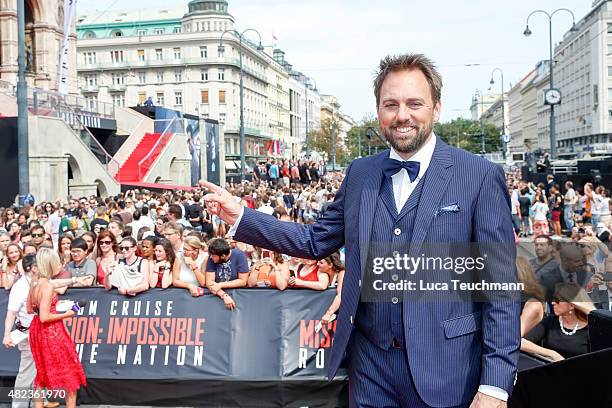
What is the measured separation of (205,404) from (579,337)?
11.9 ft

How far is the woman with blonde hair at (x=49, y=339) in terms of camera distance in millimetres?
6520

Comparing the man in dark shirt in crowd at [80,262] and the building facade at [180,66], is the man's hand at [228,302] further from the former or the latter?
the building facade at [180,66]

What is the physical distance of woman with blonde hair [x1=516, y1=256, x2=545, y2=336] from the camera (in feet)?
18.3

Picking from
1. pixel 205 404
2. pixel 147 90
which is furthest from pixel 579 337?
pixel 147 90

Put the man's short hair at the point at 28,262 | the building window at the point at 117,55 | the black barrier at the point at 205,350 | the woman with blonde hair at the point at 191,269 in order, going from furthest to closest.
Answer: the building window at the point at 117,55
the woman with blonde hair at the point at 191,269
the man's short hair at the point at 28,262
the black barrier at the point at 205,350

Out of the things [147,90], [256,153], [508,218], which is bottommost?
[508,218]

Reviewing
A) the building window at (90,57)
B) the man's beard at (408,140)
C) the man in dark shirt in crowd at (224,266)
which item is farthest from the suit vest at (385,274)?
the building window at (90,57)

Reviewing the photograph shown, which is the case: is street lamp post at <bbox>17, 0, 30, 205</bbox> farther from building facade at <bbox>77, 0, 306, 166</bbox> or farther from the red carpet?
building facade at <bbox>77, 0, 306, 166</bbox>

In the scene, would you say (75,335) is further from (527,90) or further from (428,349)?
(527,90)

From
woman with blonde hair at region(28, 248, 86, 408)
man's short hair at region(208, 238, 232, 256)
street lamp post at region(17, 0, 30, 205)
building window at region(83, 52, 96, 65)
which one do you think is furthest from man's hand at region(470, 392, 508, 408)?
building window at region(83, 52, 96, 65)

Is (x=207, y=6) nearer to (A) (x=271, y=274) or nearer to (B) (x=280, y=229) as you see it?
A: (A) (x=271, y=274)

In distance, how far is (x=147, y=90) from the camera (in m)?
101

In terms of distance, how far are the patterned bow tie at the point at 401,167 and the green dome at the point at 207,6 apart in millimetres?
107862

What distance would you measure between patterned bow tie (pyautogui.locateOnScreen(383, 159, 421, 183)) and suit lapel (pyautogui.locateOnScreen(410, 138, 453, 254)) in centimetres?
5
